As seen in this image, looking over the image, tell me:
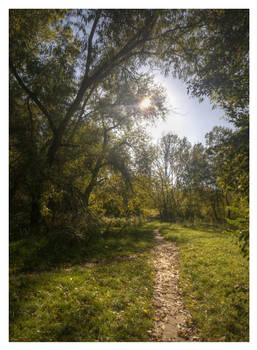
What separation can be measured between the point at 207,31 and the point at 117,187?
9.39 meters

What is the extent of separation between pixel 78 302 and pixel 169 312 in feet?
7.56

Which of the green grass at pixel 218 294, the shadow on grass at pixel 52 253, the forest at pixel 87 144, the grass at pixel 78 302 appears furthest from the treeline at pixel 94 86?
the grass at pixel 78 302

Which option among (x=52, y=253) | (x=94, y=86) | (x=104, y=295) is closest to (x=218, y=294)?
(x=104, y=295)

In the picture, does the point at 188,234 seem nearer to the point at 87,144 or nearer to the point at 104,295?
the point at 87,144

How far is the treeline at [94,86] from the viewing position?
4.35 meters

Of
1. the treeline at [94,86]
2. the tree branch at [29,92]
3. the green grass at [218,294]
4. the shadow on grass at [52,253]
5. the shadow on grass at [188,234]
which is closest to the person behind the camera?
the green grass at [218,294]

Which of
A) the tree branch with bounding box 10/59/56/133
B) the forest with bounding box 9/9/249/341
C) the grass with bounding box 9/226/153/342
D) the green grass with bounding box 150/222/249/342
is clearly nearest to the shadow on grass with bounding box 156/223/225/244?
the forest with bounding box 9/9/249/341

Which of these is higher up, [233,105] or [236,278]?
[233,105]

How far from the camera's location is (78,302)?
14.1 feet

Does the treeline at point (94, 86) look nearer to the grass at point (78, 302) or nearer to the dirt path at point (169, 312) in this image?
the grass at point (78, 302)

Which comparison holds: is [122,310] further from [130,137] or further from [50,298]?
[130,137]

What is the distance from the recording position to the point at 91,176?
11320 millimetres

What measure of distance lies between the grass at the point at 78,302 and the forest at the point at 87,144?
3 centimetres
